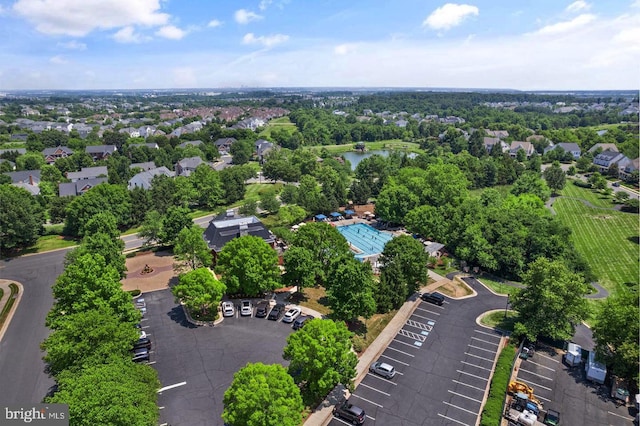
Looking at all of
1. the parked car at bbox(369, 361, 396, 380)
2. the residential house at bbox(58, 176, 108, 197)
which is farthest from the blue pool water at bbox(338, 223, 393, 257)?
the residential house at bbox(58, 176, 108, 197)

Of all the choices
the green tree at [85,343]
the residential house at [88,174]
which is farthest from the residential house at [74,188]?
the green tree at [85,343]

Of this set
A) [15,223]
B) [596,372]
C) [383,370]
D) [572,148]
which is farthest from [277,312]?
[572,148]

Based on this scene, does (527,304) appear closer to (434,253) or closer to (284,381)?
(434,253)

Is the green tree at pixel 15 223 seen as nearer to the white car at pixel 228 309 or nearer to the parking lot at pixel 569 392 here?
the white car at pixel 228 309

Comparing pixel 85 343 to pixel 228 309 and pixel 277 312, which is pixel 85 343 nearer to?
pixel 228 309

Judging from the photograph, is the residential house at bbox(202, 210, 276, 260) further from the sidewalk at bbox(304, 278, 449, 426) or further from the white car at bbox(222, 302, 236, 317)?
the sidewalk at bbox(304, 278, 449, 426)
